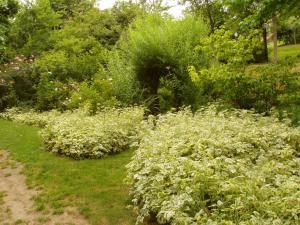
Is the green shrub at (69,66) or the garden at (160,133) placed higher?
the green shrub at (69,66)

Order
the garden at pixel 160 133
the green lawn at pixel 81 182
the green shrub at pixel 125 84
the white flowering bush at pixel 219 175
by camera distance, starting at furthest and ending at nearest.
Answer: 1. the green shrub at pixel 125 84
2. the green lawn at pixel 81 182
3. the garden at pixel 160 133
4. the white flowering bush at pixel 219 175

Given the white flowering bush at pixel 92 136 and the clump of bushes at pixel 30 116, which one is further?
the clump of bushes at pixel 30 116

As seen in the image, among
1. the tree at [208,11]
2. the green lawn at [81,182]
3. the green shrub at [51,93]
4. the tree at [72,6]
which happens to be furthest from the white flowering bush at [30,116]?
the tree at [72,6]

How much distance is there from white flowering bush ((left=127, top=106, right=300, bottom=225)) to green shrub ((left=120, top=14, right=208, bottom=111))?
4.40 meters

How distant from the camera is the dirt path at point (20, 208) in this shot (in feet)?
16.0

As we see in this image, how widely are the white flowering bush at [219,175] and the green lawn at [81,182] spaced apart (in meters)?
0.44

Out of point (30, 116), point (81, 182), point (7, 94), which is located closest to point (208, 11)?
point (30, 116)

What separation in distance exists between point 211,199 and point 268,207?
26.8 inches

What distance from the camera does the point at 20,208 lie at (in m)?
5.32

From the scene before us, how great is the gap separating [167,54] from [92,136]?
412cm

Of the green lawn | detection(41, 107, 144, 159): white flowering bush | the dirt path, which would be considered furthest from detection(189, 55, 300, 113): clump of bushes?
the dirt path

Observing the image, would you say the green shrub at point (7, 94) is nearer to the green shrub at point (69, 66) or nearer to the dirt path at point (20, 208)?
the green shrub at point (69, 66)

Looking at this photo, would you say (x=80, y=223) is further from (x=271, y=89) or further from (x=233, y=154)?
(x=271, y=89)

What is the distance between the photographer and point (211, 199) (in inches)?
157
